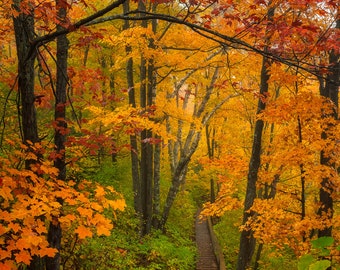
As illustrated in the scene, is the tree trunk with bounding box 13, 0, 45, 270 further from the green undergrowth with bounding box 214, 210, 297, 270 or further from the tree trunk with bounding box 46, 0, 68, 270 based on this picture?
the green undergrowth with bounding box 214, 210, 297, 270

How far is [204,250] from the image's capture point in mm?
14914

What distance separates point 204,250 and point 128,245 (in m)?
5.66

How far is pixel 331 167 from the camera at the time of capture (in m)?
7.59

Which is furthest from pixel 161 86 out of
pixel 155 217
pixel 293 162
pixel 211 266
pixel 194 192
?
pixel 194 192

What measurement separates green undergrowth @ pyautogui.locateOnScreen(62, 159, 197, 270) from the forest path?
449 millimetres

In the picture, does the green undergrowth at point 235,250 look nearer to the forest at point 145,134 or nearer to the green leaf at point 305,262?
the forest at point 145,134

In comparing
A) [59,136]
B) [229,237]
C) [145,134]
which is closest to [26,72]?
[59,136]

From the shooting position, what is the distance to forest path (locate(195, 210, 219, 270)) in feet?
42.4

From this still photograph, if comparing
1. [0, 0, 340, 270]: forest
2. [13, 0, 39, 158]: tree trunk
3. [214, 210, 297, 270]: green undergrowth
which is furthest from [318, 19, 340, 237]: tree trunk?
[13, 0, 39, 158]: tree trunk

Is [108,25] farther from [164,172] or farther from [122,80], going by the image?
[164,172]

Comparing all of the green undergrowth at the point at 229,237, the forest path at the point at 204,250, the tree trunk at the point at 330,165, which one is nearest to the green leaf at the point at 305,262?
the tree trunk at the point at 330,165

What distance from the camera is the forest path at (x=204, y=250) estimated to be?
1291cm

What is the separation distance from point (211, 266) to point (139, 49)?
905cm

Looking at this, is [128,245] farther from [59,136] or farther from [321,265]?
[321,265]
